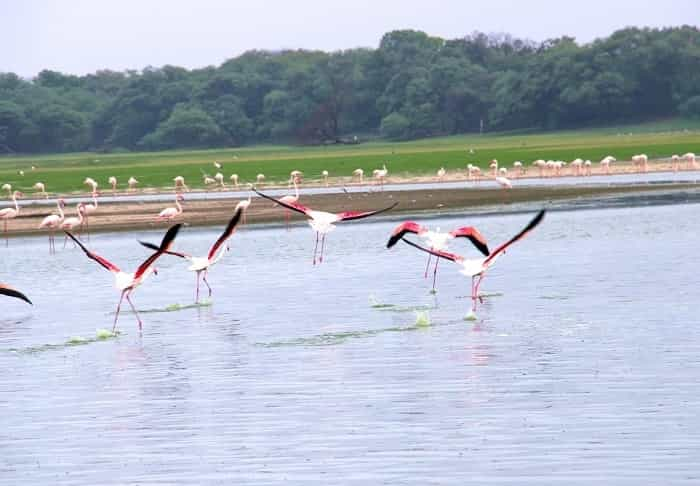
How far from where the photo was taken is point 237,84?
115m

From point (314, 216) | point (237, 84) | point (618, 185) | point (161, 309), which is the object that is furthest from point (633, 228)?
point (237, 84)

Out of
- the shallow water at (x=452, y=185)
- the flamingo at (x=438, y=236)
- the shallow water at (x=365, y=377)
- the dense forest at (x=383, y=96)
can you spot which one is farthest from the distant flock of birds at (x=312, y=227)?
the dense forest at (x=383, y=96)

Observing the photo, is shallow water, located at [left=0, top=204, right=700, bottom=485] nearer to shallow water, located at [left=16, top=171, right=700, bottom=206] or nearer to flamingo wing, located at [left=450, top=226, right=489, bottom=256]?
flamingo wing, located at [left=450, top=226, right=489, bottom=256]

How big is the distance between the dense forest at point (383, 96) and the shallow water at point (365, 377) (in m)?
75.0

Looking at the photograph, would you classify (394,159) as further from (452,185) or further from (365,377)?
(365,377)

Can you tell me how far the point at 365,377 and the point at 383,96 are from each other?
9589 cm

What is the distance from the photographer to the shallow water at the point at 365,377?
31.6 feet

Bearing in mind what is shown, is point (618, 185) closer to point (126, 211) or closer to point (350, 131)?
point (126, 211)

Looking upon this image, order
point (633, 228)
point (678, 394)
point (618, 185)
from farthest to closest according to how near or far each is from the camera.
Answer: point (618, 185) → point (633, 228) → point (678, 394)

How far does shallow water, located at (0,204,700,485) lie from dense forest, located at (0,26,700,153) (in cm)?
7495

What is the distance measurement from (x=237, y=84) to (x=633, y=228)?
8979cm

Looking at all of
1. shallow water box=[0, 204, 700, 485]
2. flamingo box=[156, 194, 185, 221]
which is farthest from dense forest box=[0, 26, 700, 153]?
shallow water box=[0, 204, 700, 485]

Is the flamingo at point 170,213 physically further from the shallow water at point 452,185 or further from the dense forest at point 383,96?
the dense forest at point 383,96

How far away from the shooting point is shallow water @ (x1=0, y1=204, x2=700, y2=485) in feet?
31.6
